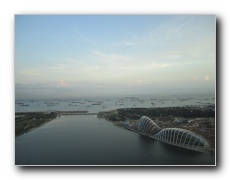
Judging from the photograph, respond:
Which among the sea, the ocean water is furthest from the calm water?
the ocean water

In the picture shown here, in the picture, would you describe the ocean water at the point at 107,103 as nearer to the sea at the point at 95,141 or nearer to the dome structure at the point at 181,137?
the sea at the point at 95,141

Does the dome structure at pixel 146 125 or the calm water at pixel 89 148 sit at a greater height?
the dome structure at pixel 146 125

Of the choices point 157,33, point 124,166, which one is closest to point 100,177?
point 124,166

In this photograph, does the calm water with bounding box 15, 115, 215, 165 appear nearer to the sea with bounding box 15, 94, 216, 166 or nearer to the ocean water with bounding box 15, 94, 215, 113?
the sea with bounding box 15, 94, 216, 166

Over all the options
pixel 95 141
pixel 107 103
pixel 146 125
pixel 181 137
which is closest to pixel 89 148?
pixel 95 141

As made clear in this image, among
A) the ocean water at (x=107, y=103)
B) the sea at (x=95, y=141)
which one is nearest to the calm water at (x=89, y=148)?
the sea at (x=95, y=141)

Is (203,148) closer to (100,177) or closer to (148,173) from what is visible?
(148,173)

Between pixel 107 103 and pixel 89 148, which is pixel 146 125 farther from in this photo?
→ pixel 89 148
